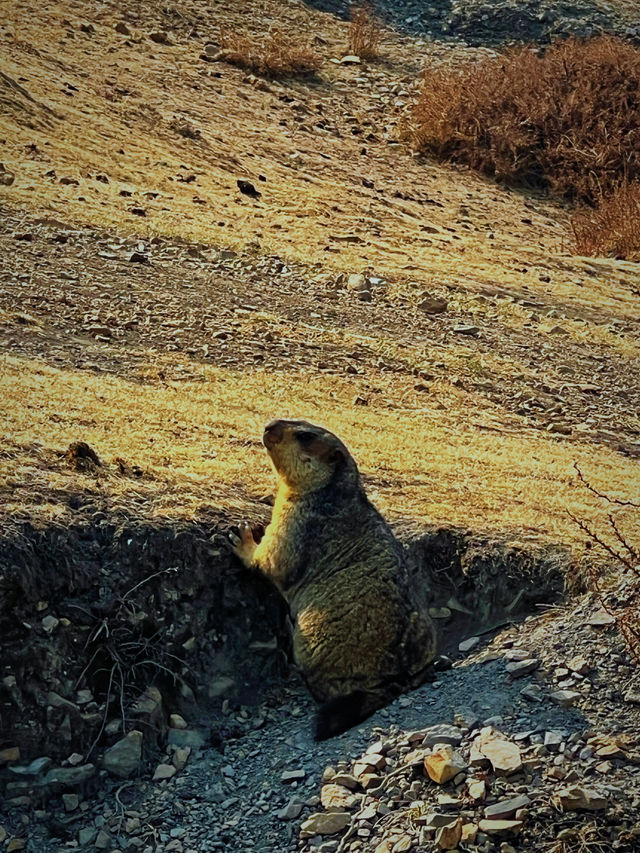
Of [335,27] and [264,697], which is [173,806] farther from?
[335,27]

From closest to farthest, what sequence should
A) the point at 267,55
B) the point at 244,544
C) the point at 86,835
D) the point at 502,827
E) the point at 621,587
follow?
1. the point at 502,827
2. the point at 86,835
3. the point at 621,587
4. the point at 244,544
5. the point at 267,55

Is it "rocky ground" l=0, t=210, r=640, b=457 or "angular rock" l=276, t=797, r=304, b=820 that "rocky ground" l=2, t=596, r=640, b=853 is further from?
"rocky ground" l=0, t=210, r=640, b=457

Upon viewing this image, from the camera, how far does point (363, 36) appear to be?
82.6 feet

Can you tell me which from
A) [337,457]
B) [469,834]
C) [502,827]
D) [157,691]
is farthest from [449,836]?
[337,457]

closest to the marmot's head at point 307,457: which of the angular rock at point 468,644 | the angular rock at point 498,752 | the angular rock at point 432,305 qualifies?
the angular rock at point 468,644

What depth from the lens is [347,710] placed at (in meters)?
6.34

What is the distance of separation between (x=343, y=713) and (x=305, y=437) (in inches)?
65.8

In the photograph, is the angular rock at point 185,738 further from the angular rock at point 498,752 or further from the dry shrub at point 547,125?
the dry shrub at point 547,125

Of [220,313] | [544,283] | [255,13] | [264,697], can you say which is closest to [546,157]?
[544,283]

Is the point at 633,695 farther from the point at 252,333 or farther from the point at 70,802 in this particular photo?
the point at 252,333

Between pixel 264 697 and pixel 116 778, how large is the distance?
0.97m

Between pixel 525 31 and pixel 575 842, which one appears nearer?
pixel 575 842

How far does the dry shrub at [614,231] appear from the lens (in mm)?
18234

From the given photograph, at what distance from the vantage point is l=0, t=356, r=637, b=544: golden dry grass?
725 cm
